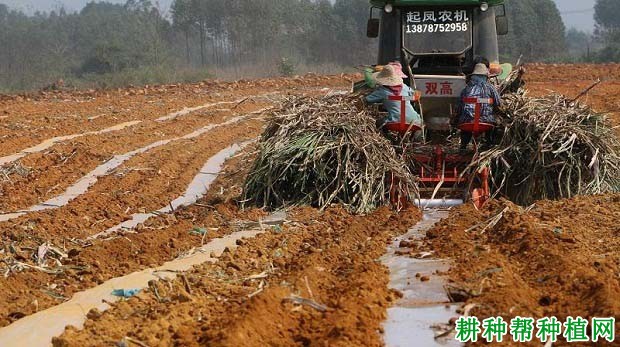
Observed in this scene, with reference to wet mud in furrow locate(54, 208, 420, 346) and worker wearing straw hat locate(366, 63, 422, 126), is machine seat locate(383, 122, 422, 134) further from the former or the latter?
wet mud in furrow locate(54, 208, 420, 346)

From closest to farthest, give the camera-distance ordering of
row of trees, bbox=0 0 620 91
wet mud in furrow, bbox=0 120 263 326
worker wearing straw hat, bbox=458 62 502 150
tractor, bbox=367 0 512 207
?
1. wet mud in furrow, bbox=0 120 263 326
2. worker wearing straw hat, bbox=458 62 502 150
3. tractor, bbox=367 0 512 207
4. row of trees, bbox=0 0 620 91

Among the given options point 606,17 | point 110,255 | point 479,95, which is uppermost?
point 606,17

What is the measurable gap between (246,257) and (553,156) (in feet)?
13.2

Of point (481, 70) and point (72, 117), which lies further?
point (72, 117)

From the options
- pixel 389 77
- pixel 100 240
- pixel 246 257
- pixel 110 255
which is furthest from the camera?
pixel 389 77

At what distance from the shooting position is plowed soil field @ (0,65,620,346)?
505 cm

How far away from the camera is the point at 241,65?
57062 mm

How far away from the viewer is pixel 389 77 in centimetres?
968

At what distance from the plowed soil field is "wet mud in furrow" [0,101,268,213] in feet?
0.15

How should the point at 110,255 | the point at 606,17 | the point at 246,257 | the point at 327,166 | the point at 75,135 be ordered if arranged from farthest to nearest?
the point at 606,17 < the point at 75,135 < the point at 327,166 < the point at 110,255 < the point at 246,257

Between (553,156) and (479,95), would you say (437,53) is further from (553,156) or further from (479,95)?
(553,156)

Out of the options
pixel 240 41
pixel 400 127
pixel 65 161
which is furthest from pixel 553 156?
pixel 240 41

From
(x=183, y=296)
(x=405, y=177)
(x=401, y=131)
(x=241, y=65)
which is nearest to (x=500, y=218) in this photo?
(x=405, y=177)

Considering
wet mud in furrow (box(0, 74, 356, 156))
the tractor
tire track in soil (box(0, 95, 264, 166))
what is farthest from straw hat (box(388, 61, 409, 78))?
wet mud in furrow (box(0, 74, 356, 156))
